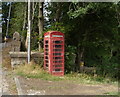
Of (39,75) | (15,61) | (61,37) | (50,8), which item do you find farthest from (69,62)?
(50,8)

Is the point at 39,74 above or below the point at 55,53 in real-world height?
below

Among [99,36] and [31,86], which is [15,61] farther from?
[99,36]

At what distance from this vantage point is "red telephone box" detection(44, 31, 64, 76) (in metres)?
8.01

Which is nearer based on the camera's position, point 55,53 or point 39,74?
point 39,74

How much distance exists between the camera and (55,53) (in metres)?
8.14

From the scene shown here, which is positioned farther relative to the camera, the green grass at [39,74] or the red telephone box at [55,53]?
the red telephone box at [55,53]

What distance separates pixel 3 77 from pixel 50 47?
221 cm

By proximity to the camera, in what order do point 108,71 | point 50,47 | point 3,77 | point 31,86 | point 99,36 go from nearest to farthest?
point 31,86 → point 3,77 → point 50,47 → point 108,71 → point 99,36

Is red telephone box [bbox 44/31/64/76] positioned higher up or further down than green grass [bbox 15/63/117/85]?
higher up

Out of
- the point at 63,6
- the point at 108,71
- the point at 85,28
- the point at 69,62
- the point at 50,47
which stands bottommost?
the point at 108,71

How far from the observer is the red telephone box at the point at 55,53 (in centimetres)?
801

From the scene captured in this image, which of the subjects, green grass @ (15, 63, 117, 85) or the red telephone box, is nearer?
green grass @ (15, 63, 117, 85)

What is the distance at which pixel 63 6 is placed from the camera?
11.1 m

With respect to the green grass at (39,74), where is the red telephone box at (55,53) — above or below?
above
